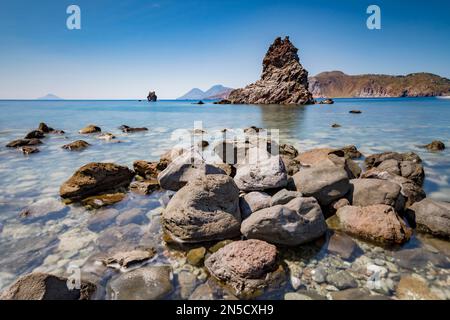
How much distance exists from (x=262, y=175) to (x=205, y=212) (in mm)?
1976

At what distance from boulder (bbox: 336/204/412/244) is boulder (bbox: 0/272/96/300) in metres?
5.04

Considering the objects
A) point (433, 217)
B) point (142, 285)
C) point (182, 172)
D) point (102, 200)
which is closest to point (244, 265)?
point (142, 285)

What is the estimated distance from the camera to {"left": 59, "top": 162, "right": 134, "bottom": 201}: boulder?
7.70 m

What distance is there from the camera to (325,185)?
20.9ft

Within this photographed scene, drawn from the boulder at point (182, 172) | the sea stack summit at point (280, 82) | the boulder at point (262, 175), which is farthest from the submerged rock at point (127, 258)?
the sea stack summit at point (280, 82)

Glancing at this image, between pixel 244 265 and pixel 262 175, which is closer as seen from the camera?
pixel 244 265

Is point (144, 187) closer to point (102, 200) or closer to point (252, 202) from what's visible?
point (102, 200)

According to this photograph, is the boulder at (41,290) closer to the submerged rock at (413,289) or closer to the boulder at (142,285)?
the boulder at (142,285)

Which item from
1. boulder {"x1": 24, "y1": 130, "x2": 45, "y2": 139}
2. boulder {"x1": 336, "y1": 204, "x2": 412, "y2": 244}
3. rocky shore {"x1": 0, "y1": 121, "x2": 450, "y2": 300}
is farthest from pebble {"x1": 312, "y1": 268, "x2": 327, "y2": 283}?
boulder {"x1": 24, "y1": 130, "x2": 45, "y2": 139}

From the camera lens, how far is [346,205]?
242 inches

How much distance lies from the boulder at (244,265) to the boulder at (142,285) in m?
0.76

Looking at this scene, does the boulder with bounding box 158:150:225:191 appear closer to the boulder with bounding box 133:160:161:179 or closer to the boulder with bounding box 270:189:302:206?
the boulder with bounding box 270:189:302:206

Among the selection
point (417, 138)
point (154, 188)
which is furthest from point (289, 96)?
point (154, 188)

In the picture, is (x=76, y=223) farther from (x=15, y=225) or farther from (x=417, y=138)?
(x=417, y=138)
